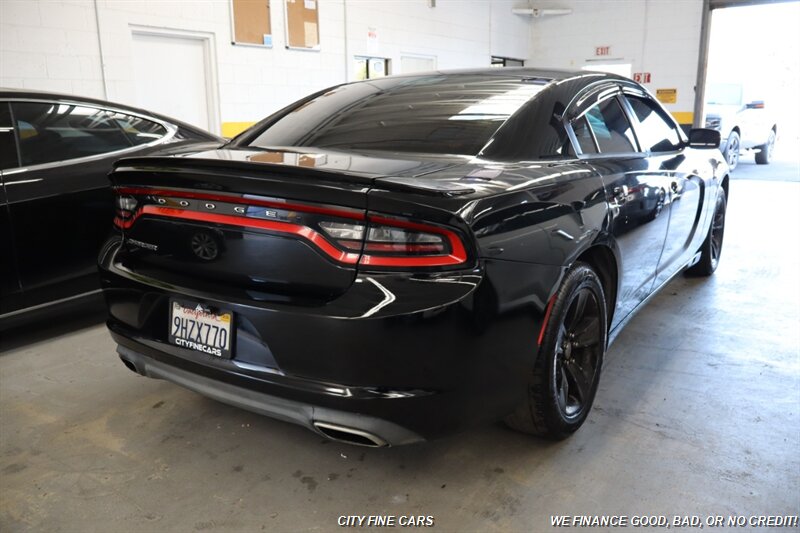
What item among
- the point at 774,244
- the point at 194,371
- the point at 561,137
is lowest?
the point at 774,244

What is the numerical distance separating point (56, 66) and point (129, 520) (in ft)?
17.0

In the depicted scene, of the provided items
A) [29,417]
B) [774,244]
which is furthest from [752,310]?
[29,417]

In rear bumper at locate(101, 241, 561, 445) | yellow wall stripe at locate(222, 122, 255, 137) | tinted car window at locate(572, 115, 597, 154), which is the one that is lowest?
rear bumper at locate(101, 241, 561, 445)

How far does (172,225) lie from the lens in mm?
1807

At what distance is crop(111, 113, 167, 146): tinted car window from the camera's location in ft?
11.5

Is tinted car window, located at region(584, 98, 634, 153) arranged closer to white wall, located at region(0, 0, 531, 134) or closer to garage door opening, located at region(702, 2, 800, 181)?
white wall, located at region(0, 0, 531, 134)

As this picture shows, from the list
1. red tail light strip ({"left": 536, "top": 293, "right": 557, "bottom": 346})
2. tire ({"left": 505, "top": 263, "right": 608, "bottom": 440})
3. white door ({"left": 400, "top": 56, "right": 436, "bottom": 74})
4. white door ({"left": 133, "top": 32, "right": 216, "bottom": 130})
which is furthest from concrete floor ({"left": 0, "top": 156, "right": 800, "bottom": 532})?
white door ({"left": 400, "top": 56, "right": 436, "bottom": 74})

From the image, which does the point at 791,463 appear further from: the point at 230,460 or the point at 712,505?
the point at 230,460

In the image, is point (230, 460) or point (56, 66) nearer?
point (230, 460)

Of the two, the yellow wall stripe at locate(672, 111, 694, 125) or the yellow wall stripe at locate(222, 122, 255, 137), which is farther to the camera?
the yellow wall stripe at locate(672, 111, 694, 125)

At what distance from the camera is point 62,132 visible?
3.18 m

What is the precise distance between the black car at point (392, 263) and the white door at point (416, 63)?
8.17 metres

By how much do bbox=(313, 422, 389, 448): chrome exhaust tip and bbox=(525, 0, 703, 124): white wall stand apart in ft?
38.3

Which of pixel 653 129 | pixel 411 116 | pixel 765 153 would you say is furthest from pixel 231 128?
pixel 765 153
